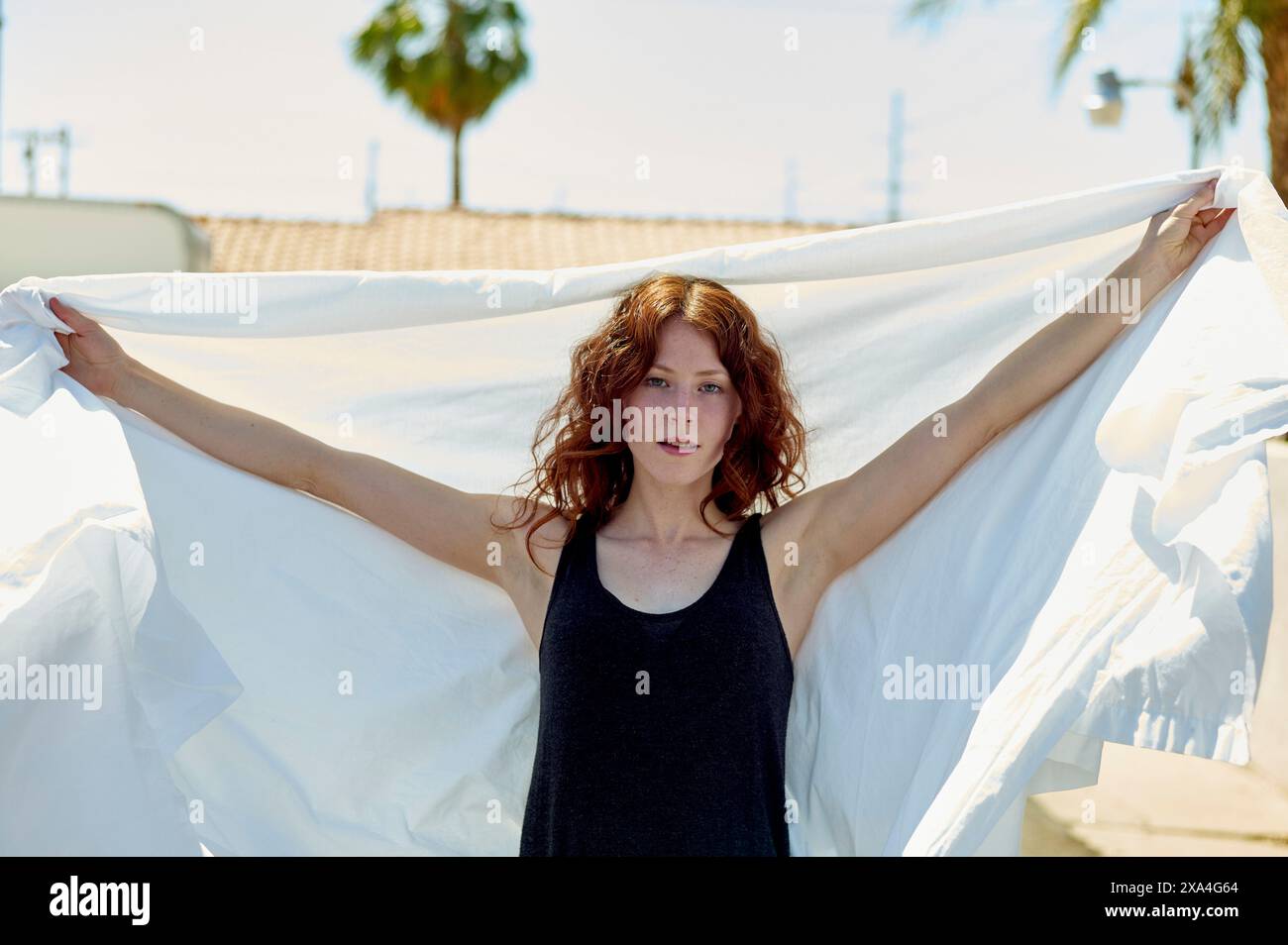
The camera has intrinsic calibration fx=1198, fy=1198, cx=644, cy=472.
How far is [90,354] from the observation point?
2.72 m

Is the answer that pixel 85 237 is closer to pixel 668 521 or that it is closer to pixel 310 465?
pixel 310 465

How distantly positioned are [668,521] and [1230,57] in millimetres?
8249

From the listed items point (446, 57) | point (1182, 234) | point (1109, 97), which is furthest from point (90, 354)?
point (446, 57)

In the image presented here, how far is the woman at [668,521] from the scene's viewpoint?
233 cm

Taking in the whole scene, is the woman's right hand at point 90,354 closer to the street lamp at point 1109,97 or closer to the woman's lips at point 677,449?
the woman's lips at point 677,449

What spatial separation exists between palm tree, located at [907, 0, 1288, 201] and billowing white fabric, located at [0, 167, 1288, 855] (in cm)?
651

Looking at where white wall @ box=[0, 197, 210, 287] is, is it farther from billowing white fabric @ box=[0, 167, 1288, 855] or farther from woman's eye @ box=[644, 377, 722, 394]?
woman's eye @ box=[644, 377, 722, 394]

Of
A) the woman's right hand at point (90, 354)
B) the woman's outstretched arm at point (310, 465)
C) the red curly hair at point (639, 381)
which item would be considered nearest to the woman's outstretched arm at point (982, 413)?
the red curly hair at point (639, 381)

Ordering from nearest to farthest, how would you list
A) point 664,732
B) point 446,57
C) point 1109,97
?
point 664,732 → point 1109,97 → point 446,57

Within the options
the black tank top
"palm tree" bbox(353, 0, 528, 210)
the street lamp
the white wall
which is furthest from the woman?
"palm tree" bbox(353, 0, 528, 210)
